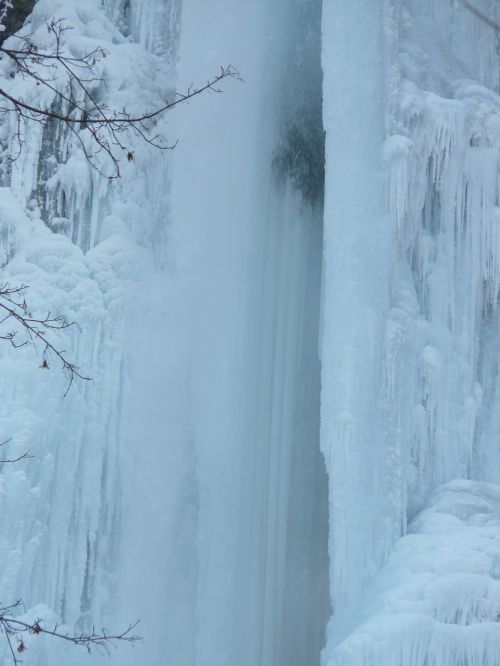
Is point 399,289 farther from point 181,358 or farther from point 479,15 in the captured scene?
point 479,15

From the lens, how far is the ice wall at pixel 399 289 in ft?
16.1

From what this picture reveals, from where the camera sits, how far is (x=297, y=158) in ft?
21.8

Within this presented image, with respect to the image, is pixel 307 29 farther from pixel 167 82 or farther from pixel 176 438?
pixel 176 438

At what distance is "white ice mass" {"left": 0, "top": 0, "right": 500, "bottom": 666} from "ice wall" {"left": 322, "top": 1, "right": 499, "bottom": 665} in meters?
0.01

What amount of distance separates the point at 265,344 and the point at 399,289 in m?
1.23

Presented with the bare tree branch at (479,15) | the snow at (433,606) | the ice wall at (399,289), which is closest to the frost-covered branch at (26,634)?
the snow at (433,606)

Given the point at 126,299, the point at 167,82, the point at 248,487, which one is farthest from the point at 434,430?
the point at 167,82

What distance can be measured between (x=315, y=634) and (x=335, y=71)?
3.37m

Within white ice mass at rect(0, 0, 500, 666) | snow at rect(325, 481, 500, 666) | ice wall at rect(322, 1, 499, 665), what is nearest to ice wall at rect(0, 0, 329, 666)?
white ice mass at rect(0, 0, 500, 666)

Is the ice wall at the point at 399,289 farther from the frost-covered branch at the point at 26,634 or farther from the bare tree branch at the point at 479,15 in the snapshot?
the frost-covered branch at the point at 26,634

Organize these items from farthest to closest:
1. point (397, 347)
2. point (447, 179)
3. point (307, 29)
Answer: point (307, 29), point (447, 179), point (397, 347)

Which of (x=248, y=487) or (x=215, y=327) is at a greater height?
(x=215, y=327)

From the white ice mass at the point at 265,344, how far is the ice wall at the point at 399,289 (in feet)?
0.04

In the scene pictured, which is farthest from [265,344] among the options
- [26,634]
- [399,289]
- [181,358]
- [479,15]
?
[479,15]
